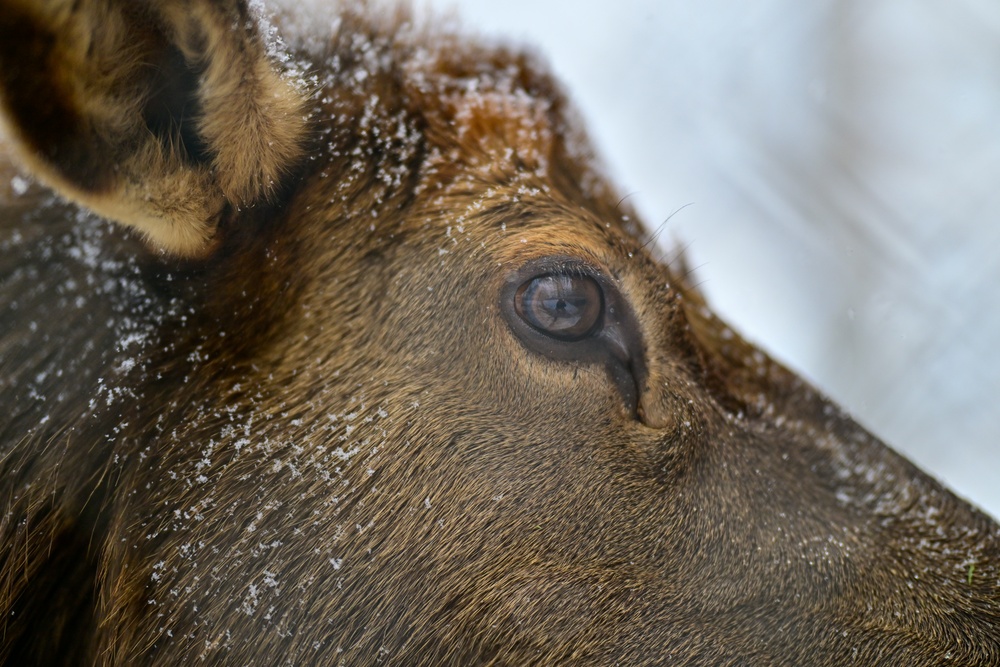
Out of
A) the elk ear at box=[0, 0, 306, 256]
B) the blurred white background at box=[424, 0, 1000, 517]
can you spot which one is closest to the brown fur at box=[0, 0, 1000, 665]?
the elk ear at box=[0, 0, 306, 256]

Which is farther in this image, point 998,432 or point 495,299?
point 998,432

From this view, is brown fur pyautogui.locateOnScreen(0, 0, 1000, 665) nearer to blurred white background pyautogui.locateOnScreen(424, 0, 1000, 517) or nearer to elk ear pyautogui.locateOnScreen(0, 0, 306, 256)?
A: elk ear pyautogui.locateOnScreen(0, 0, 306, 256)

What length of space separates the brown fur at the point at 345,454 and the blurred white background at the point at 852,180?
2.66 metres

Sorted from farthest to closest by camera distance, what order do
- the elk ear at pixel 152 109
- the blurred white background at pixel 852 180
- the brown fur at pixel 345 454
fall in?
the blurred white background at pixel 852 180
the brown fur at pixel 345 454
the elk ear at pixel 152 109

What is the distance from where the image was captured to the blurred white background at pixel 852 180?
15.0 ft

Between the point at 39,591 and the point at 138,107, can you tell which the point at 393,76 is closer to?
the point at 138,107

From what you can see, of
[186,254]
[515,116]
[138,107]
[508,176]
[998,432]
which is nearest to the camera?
[138,107]

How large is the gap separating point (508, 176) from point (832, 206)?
138 inches

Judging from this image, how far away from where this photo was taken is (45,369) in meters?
1.85

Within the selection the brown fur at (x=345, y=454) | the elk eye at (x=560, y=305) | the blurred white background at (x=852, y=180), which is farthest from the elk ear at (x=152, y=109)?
the blurred white background at (x=852, y=180)

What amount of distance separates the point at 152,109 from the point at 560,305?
1029 millimetres

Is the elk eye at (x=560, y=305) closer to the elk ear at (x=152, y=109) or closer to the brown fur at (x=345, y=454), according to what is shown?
the brown fur at (x=345, y=454)

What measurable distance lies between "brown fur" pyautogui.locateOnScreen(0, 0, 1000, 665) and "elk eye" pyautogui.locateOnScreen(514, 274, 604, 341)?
28 mm

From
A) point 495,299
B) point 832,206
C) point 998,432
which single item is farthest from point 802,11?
point 495,299
